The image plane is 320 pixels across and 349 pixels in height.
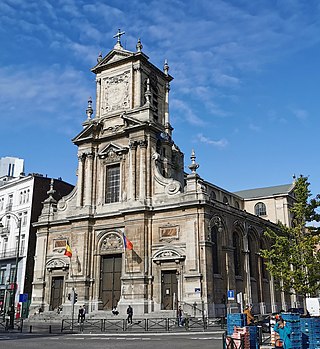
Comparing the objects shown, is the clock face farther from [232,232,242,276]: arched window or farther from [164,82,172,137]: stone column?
[232,232,242,276]: arched window

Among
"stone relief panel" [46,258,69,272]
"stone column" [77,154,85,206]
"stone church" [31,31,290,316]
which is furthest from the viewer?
"stone column" [77,154,85,206]

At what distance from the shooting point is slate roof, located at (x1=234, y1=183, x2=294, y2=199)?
63.0 metres

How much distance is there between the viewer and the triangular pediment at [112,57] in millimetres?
45328

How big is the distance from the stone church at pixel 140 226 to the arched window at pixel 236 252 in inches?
3.7

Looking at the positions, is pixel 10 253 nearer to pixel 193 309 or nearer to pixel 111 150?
pixel 111 150

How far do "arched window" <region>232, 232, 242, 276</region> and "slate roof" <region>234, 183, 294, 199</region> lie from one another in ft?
70.5

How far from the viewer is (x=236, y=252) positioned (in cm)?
4141

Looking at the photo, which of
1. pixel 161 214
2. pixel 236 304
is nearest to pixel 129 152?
pixel 161 214

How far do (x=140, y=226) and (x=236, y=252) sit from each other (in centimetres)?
1005

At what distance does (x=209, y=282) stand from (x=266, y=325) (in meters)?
7.53

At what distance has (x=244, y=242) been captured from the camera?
4216 cm

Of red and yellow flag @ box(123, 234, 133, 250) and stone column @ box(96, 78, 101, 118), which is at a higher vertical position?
stone column @ box(96, 78, 101, 118)

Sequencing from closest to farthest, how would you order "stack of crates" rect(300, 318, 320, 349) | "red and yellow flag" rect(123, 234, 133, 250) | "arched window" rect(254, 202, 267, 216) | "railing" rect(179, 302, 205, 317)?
"stack of crates" rect(300, 318, 320, 349) → "railing" rect(179, 302, 205, 317) → "red and yellow flag" rect(123, 234, 133, 250) → "arched window" rect(254, 202, 267, 216)

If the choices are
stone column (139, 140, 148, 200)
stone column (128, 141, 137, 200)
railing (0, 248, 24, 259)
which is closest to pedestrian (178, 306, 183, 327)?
stone column (139, 140, 148, 200)
